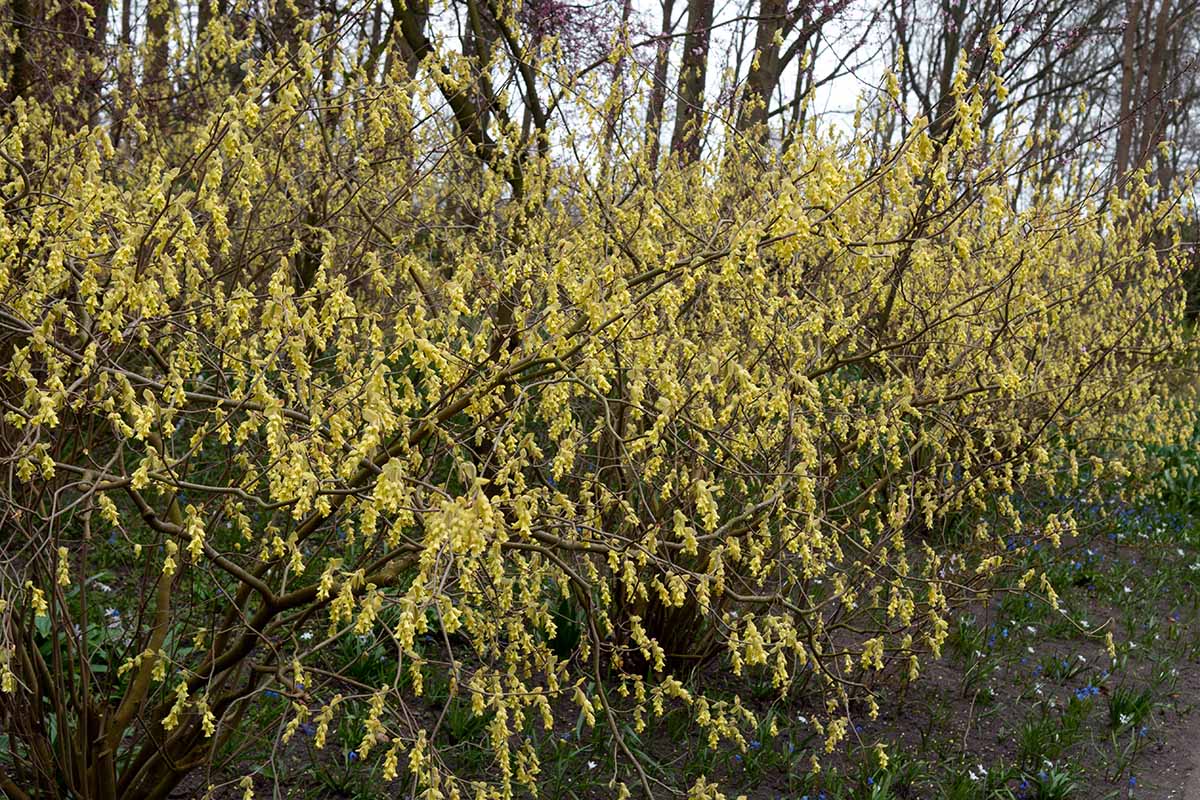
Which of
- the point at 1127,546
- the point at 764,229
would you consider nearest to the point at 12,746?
the point at 764,229

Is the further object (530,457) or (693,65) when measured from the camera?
(693,65)

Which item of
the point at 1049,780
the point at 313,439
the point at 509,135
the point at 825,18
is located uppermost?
the point at 825,18

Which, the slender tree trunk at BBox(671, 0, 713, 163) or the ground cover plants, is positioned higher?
the slender tree trunk at BBox(671, 0, 713, 163)

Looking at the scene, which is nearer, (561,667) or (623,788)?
(623,788)

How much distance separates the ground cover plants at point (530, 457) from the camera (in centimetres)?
268

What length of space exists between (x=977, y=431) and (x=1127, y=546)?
2.71 meters

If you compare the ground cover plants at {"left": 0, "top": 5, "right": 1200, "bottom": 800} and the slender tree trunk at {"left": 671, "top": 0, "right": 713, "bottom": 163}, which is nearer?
the ground cover plants at {"left": 0, "top": 5, "right": 1200, "bottom": 800}

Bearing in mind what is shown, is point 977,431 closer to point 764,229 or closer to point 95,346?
point 764,229

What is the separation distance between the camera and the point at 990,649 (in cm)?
541

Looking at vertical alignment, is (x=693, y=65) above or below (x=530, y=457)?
above

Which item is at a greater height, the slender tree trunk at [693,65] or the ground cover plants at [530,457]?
the slender tree trunk at [693,65]

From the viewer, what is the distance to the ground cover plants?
2.68m

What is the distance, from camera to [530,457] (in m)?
4.53

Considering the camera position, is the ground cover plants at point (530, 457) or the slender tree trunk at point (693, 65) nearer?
the ground cover plants at point (530, 457)
